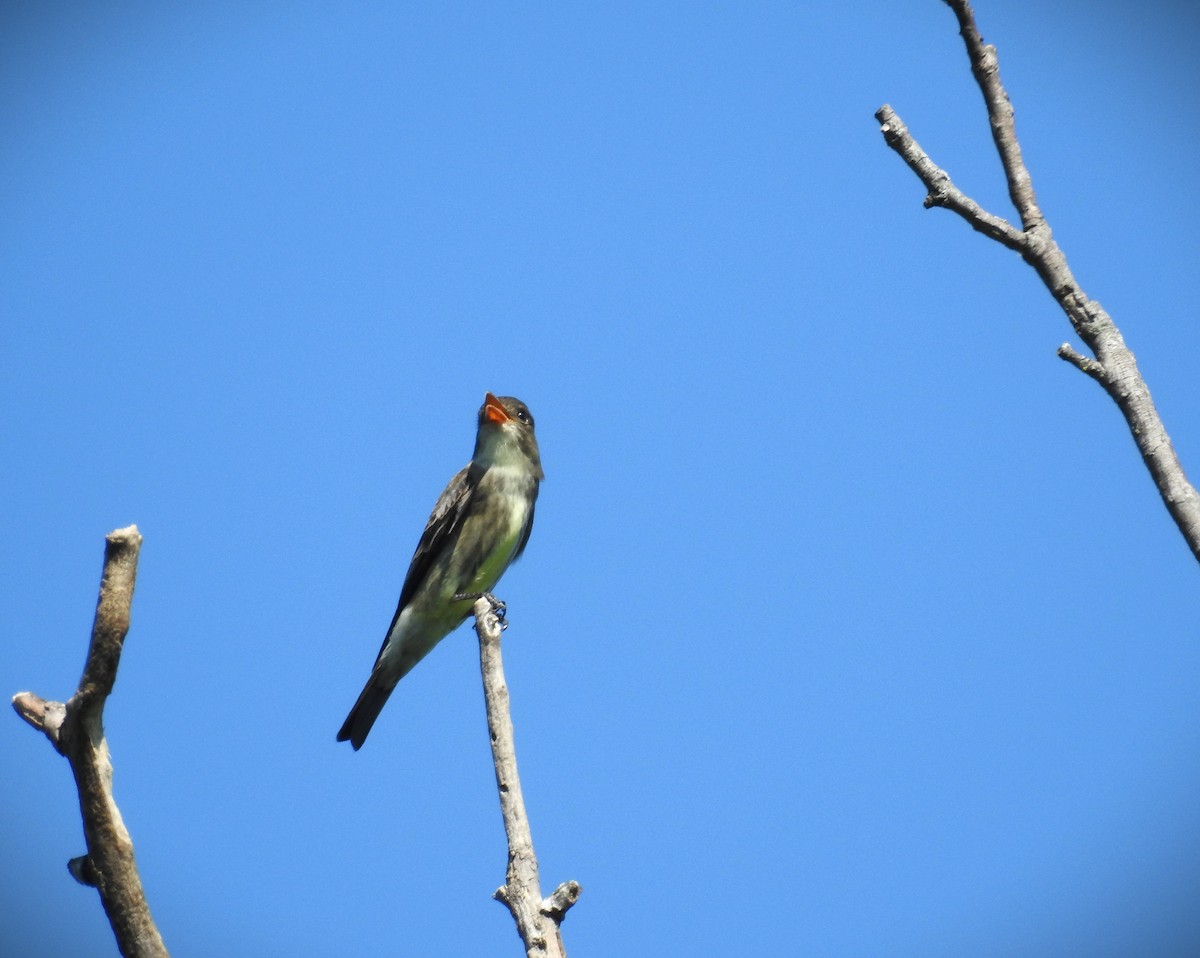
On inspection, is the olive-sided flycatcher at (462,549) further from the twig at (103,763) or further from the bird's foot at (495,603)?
the twig at (103,763)

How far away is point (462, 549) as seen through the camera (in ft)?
30.8

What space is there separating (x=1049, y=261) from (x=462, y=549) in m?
6.45

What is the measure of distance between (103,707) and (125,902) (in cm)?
60

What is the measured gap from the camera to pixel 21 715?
402 cm

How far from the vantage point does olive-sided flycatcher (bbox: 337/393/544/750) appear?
9.26 metres

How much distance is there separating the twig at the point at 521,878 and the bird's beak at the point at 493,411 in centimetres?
500

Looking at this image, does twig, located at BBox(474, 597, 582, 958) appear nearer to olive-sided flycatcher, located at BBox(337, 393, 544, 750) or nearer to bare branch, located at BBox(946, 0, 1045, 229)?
bare branch, located at BBox(946, 0, 1045, 229)

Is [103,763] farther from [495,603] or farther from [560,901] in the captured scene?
[495,603]

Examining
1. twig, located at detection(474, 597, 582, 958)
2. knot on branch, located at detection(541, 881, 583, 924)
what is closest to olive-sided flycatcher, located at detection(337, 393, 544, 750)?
twig, located at detection(474, 597, 582, 958)

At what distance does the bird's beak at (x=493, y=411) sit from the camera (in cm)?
968

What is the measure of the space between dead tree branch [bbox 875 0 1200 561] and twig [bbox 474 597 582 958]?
2.38 metres

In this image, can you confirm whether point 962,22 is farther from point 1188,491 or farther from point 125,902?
point 125,902

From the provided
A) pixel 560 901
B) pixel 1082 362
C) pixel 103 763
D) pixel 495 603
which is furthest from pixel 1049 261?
pixel 495 603

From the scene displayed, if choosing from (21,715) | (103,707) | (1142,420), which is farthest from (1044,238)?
(21,715)
